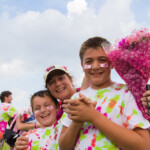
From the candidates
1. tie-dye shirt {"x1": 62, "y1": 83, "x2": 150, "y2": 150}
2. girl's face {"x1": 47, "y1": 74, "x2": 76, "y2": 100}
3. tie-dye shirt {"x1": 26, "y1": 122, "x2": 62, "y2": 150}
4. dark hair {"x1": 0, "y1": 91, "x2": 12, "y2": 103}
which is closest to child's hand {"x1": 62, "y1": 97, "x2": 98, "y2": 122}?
tie-dye shirt {"x1": 62, "y1": 83, "x2": 150, "y2": 150}

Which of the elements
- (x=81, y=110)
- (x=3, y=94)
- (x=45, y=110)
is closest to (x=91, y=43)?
(x=81, y=110)

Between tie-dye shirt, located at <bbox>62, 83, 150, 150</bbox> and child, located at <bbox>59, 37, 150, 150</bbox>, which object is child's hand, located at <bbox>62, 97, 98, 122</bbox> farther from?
tie-dye shirt, located at <bbox>62, 83, 150, 150</bbox>

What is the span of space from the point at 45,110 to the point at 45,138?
348 mm

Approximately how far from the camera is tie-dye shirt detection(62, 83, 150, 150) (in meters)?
1.50

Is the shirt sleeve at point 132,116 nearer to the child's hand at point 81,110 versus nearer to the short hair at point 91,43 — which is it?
the child's hand at point 81,110

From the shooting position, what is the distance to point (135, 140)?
1.42 meters

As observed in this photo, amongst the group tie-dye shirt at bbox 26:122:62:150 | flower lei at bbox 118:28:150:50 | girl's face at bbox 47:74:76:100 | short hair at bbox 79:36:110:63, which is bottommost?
tie-dye shirt at bbox 26:122:62:150

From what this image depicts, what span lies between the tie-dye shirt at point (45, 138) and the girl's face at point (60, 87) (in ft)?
1.25

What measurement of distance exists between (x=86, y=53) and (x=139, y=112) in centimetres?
71

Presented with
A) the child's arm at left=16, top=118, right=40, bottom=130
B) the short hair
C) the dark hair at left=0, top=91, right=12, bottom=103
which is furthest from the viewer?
the dark hair at left=0, top=91, right=12, bottom=103

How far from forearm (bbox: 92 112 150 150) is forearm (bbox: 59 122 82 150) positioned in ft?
0.69

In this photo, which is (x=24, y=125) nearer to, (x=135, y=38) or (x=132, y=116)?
(x=132, y=116)

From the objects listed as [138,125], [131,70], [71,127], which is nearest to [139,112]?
[138,125]

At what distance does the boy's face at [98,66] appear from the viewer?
5.87 ft
